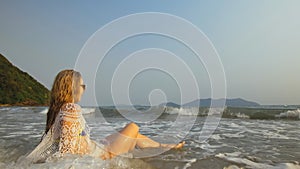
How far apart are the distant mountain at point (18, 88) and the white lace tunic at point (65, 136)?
3038 centimetres

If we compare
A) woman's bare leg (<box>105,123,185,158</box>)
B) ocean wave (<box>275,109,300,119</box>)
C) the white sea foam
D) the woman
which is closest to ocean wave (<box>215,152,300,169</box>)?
woman's bare leg (<box>105,123,185,158</box>)

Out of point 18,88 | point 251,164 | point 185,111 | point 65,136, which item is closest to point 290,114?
point 185,111

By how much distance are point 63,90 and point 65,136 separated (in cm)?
50

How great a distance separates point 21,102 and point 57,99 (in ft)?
125

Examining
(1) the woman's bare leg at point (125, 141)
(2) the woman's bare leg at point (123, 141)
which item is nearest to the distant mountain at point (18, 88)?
(1) the woman's bare leg at point (125, 141)

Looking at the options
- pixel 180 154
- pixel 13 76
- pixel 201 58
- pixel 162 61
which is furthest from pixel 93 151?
pixel 13 76

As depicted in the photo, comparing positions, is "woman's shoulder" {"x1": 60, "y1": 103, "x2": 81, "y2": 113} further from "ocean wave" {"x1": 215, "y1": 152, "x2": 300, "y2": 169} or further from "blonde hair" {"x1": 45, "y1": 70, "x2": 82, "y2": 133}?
"ocean wave" {"x1": 215, "y1": 152, "x2": 300, "y2": 169}

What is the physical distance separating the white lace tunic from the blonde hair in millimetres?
138

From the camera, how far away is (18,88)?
39031mm

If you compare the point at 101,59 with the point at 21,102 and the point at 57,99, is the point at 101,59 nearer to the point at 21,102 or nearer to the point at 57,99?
the point at 57,99

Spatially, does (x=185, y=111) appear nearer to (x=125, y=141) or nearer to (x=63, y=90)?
(x=125, y=141)

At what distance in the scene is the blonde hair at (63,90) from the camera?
271 cm

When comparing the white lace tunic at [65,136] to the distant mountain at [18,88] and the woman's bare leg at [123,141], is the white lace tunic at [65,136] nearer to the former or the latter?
the woman's bare leg at [123,141]

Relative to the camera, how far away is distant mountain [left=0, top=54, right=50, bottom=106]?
117 ft
